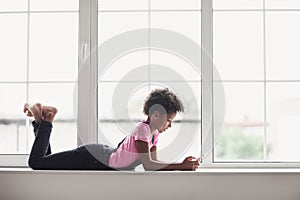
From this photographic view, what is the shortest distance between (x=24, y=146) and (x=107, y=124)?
48cm

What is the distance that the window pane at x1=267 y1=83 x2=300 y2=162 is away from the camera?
3.03 meters

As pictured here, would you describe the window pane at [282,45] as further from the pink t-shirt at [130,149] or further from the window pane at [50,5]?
the window pane at [50,5]

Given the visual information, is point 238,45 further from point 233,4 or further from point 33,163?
point 33,163

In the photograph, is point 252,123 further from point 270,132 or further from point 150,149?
point 150,149

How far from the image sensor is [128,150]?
9.04 feet

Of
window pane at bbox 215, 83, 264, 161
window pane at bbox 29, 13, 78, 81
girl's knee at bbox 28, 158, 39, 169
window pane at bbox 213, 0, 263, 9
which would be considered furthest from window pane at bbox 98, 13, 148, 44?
girl's knee at bbox 28, 158, 39, 169

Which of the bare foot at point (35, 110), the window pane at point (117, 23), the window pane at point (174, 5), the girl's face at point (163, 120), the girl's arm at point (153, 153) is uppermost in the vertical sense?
the window pane at point (174, 5)

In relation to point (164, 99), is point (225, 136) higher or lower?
lower

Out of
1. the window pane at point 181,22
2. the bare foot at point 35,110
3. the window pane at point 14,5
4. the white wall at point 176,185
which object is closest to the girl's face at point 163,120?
the white wall at point 176,185

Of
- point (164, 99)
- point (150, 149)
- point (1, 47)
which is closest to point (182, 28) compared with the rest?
point (164, 99)

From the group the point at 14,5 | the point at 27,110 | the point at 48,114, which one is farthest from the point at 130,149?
the point at 14,5

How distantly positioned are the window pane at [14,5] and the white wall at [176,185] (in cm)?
98

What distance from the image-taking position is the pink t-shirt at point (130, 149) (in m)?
2.74

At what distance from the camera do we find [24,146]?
3.09m
